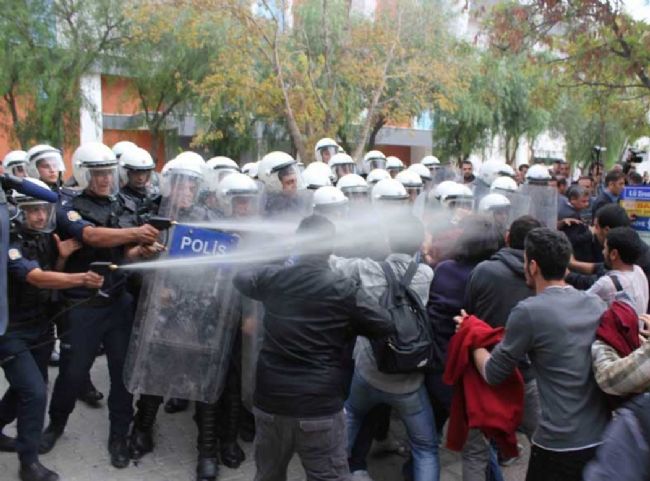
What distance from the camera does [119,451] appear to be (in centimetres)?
435

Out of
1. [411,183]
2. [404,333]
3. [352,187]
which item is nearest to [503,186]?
[411,183]

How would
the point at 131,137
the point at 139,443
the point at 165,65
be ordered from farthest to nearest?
the point at 131,137 → the point at 165,65 → the point at 139,443

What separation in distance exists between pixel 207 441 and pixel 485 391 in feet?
6.23

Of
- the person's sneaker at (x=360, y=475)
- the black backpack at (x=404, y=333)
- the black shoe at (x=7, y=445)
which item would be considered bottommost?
the black shoe at (x=7, y=445)

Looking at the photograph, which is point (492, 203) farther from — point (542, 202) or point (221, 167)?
point (221, 167)

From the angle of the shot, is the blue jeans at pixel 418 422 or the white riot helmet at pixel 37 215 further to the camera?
the white riot helmet at pixel 37 215

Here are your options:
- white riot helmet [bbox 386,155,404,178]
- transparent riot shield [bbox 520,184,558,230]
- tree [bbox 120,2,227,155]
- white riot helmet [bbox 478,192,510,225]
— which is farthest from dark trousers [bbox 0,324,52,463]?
tree [bbox 120,2,227,155]

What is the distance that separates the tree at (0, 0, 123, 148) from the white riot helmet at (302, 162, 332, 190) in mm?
12376

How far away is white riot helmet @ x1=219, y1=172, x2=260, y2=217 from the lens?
4.64m

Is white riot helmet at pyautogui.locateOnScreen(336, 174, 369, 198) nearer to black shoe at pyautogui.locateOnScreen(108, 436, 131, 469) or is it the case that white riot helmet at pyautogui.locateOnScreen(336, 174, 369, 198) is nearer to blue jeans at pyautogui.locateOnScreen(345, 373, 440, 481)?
blue jeans at pyautogui.locateOnScreen(345, 373, 440, 481)

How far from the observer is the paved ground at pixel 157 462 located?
4.20 meters

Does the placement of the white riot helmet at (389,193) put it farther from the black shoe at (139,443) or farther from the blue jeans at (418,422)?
the black shoe at (139,443)

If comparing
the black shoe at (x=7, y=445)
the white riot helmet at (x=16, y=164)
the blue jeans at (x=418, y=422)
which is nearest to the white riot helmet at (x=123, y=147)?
the white riot helmet at (x=16, y=164)

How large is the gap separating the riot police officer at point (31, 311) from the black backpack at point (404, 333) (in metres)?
1.69
